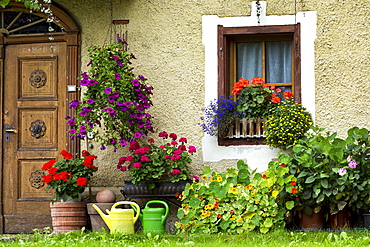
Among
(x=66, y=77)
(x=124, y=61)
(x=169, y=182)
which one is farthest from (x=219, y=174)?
(x=66, y=77)

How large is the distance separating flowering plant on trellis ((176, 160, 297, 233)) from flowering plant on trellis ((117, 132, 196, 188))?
0.29 meters

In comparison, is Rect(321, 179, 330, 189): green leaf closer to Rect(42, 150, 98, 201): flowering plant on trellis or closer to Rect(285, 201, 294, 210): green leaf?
Rect(285, 201, 294, 210): green leaf

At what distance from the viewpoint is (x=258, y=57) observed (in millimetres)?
7652

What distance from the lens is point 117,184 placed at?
25.0 feet

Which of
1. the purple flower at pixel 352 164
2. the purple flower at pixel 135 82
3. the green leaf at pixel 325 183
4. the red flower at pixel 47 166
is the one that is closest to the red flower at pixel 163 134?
the purple flower at pixel 135 82

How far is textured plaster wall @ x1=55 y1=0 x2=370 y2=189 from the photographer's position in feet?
23.8

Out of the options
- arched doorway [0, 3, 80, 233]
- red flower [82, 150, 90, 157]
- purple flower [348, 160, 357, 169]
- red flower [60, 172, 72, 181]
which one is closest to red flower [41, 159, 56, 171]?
red flower [60, 172, 72, 181]

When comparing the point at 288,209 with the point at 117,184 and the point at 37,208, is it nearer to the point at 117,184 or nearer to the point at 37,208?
the point at 117,184

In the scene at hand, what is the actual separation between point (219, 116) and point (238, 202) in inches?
40.8

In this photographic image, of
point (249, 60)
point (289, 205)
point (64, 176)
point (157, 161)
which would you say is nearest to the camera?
point (289, 205)

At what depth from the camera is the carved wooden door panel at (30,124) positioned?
7.76 meters

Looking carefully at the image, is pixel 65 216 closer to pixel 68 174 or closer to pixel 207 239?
pixel 68 174

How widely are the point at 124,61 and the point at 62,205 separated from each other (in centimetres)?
165

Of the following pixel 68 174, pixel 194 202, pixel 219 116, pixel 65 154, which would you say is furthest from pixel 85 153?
pixel 219 116
